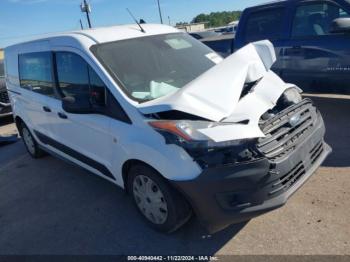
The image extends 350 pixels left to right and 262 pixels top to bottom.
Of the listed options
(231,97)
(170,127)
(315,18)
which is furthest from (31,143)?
(315,18)

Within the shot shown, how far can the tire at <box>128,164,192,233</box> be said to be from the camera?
3059 millimetres

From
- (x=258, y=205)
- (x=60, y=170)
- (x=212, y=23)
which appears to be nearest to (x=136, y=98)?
(x=258, y=205)

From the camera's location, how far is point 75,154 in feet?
14.4

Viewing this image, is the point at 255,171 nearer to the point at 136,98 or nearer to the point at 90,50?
the point at 136,98

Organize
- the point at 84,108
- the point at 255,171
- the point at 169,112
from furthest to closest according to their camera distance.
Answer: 1. the point at 84,108
2. the point at 169,112
3. the point at 255,171

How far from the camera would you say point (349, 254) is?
9.16ft

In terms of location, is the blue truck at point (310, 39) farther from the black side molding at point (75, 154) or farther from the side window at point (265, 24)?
the black side molding at point (75, 154)

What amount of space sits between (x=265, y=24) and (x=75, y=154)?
13.7 ft

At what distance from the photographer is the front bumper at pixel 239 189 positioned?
270 centimetres

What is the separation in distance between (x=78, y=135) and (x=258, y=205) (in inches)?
87.3

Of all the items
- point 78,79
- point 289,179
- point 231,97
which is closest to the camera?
point 289,179

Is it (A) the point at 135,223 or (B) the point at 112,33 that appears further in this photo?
(B) the point at 112,33

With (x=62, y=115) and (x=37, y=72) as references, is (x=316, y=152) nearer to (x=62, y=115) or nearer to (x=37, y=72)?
(x=62, y=115)

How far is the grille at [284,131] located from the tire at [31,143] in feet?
13.7
